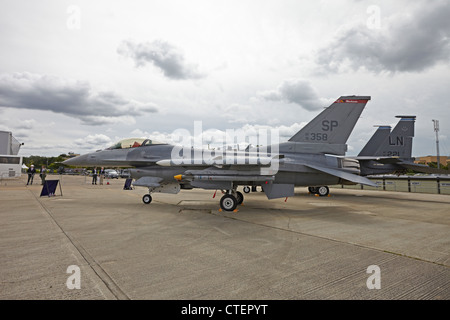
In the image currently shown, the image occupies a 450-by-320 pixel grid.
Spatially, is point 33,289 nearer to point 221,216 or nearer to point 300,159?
point 221,216

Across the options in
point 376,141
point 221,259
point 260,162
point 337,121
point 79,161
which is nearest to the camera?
point 221,259

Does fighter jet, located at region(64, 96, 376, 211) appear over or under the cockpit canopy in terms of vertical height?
under

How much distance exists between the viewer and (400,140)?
17438mm

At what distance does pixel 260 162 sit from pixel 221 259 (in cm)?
456

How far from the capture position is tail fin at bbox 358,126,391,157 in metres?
18.2

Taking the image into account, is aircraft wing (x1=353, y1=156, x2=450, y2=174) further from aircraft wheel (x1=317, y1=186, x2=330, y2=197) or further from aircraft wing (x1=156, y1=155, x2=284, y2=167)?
aircraft wing (x1=156, y1=155, x2=284, y2=167)

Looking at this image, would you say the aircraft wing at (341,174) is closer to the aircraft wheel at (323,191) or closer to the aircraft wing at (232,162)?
the aircraft wing at (232,162)

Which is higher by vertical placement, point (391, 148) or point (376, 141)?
point (376, 141)

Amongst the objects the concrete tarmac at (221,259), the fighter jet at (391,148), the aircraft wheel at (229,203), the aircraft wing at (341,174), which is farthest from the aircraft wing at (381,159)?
the aircraft wheel at (229,203)

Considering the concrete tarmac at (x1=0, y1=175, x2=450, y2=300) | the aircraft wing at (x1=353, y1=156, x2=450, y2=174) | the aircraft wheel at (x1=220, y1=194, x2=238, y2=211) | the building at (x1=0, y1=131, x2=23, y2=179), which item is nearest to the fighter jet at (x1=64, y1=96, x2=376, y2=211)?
the aircraft wheel at (x1=220, y1=194, x2=238, y2=211)

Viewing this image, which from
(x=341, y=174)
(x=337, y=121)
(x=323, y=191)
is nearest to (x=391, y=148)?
(x=323, y=191)

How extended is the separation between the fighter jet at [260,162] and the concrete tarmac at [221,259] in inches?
85.0

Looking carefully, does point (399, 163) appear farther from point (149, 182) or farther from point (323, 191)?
point (149, 182)
